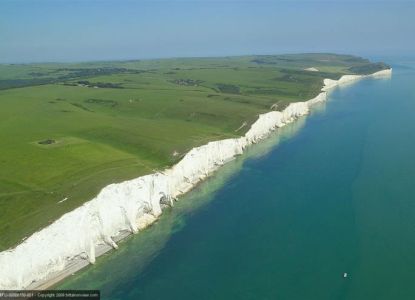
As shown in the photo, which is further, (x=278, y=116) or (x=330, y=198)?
(x=278, y=116)

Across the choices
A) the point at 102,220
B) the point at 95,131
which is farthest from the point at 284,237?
the point at 95,131

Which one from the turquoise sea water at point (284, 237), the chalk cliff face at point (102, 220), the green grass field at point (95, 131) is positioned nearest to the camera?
the chalk cliff face at point (102, 220)

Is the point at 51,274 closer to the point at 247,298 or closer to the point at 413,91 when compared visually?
the point at 247,298

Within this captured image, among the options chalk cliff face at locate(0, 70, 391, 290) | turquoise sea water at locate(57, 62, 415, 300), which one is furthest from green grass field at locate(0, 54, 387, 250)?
turquoise sea water at locate(57, 62, 415, 300)

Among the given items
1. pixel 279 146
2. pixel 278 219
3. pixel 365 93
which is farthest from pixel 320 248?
pixel 365 93

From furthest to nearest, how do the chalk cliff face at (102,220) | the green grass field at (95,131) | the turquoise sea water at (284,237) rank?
1. the green grass field at (95,131)
2. the turquoise sea water at (284,237)
3. the chalk cliff face at (102,220)

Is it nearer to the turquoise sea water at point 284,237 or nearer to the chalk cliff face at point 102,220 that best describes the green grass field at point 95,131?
the chalk cliff face at point 102,220

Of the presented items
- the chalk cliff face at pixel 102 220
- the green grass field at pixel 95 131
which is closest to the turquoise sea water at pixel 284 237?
the chalk cliff face at pixel 102 220

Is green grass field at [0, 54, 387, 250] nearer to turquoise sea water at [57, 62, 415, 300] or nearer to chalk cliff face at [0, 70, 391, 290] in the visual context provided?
chalk cliff face at [0, 70, 391, 290]

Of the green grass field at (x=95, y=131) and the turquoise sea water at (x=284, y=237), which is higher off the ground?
the green grass field at (x=95, y=131)
